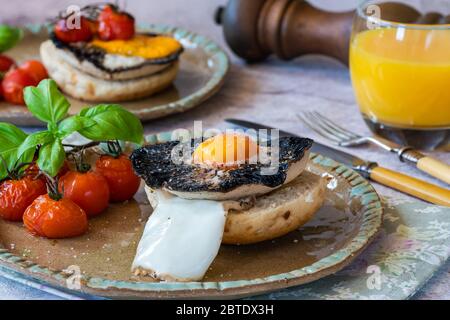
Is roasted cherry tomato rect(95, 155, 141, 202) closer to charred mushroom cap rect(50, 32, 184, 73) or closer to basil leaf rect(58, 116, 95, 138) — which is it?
basil leaf rect(58, 116, 95, 138)

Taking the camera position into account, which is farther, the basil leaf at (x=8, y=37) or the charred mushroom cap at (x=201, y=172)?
the basil leaf at (x=8, y=37)

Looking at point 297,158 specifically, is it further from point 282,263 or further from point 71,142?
point 71,142

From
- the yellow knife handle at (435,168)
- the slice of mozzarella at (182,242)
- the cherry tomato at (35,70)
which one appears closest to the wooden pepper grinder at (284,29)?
the cherry tomato at (35,70)

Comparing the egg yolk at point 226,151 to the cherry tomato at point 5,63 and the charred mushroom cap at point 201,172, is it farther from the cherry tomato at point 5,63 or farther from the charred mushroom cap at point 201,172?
the cherry tomato at point 5,63

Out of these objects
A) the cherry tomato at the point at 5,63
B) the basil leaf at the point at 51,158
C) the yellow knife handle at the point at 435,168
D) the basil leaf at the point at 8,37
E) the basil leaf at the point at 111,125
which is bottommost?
the cherry tomato at the point at 5,63

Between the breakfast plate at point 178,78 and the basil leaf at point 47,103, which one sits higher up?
the basil leaf at point 47,103

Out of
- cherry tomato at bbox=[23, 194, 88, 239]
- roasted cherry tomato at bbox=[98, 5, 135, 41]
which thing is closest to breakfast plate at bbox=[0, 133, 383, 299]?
cherry tomato at bbox=[23, 194, 88, 239]

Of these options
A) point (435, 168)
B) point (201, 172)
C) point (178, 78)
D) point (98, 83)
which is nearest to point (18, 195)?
point (201, 172)
